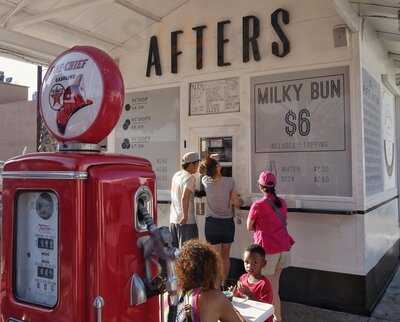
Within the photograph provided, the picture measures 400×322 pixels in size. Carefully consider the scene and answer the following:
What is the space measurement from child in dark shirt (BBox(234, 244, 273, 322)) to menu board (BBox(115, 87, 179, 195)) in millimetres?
2988

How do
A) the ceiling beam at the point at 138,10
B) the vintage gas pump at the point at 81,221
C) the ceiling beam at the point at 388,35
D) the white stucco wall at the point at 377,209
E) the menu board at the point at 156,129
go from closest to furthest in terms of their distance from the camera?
the vintage gas pump at the point at 81,221 < the white stucco wall at the point at 377,209 < the ceiling beam at the point at 138,10 < the ceiling beam at the point at 388,35 < the menu board at the point at 156,129

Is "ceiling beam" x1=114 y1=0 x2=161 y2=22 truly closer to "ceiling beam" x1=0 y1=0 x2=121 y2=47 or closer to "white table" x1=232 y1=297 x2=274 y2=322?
"ceiling beam" x1=0 y1=0 x2=121 y2=47

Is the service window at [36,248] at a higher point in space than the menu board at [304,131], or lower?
lower

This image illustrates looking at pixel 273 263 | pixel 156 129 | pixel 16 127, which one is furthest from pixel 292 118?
pixel 16 127

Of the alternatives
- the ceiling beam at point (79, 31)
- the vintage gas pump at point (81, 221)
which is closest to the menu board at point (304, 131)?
the ceiling beam at point (79, 31)

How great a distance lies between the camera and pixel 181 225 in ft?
17.0

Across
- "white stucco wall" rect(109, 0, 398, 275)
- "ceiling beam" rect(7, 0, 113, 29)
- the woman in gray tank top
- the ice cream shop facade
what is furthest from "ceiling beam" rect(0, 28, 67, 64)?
the woman in gray tank top

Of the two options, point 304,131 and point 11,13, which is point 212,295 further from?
point 11,13

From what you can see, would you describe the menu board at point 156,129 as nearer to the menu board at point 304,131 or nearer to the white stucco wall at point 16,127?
the menu board at point 304,131

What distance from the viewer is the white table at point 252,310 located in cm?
258

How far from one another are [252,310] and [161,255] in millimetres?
930

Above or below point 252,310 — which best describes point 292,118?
above

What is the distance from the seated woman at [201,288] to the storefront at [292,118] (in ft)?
9.32

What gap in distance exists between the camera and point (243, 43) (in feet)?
18.4
